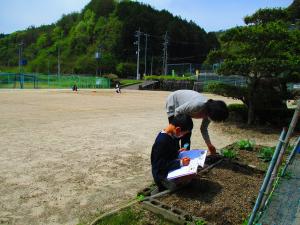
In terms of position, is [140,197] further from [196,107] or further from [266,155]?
[266,155]

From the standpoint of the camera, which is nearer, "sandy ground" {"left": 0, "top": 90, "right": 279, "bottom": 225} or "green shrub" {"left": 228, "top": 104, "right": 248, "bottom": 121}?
"sandy ground" {"left": 0, "top": 90, "right": 279, "bottom": 225}

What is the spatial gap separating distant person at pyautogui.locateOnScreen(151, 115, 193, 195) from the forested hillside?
2916 inches

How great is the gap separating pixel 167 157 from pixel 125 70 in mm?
74418

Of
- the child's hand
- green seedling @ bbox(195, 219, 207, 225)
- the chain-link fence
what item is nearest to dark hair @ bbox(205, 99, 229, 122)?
the child's hand

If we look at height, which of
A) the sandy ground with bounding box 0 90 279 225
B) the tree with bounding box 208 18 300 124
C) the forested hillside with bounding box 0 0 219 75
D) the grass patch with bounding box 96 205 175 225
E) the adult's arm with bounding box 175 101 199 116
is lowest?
the sandy ground with bounding box 0 90 279 225

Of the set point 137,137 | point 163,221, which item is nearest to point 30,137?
point 137,137

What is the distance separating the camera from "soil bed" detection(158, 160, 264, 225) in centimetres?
375

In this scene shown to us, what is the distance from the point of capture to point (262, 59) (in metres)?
9.80

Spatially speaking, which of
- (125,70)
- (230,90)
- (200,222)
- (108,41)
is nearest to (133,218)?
(200,222)

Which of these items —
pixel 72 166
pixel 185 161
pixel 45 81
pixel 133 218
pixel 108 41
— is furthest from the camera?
pixel 108 41

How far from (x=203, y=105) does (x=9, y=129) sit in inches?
256

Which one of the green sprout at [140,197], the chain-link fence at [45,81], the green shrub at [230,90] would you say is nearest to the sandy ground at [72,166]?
the green sprout at [140,197]

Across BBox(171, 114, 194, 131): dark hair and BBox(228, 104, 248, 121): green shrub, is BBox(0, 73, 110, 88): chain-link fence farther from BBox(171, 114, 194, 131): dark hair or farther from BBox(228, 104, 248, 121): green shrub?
BBox(171, 114, 194, 131): dark hair

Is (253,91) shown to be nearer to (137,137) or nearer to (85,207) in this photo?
(137,137)
